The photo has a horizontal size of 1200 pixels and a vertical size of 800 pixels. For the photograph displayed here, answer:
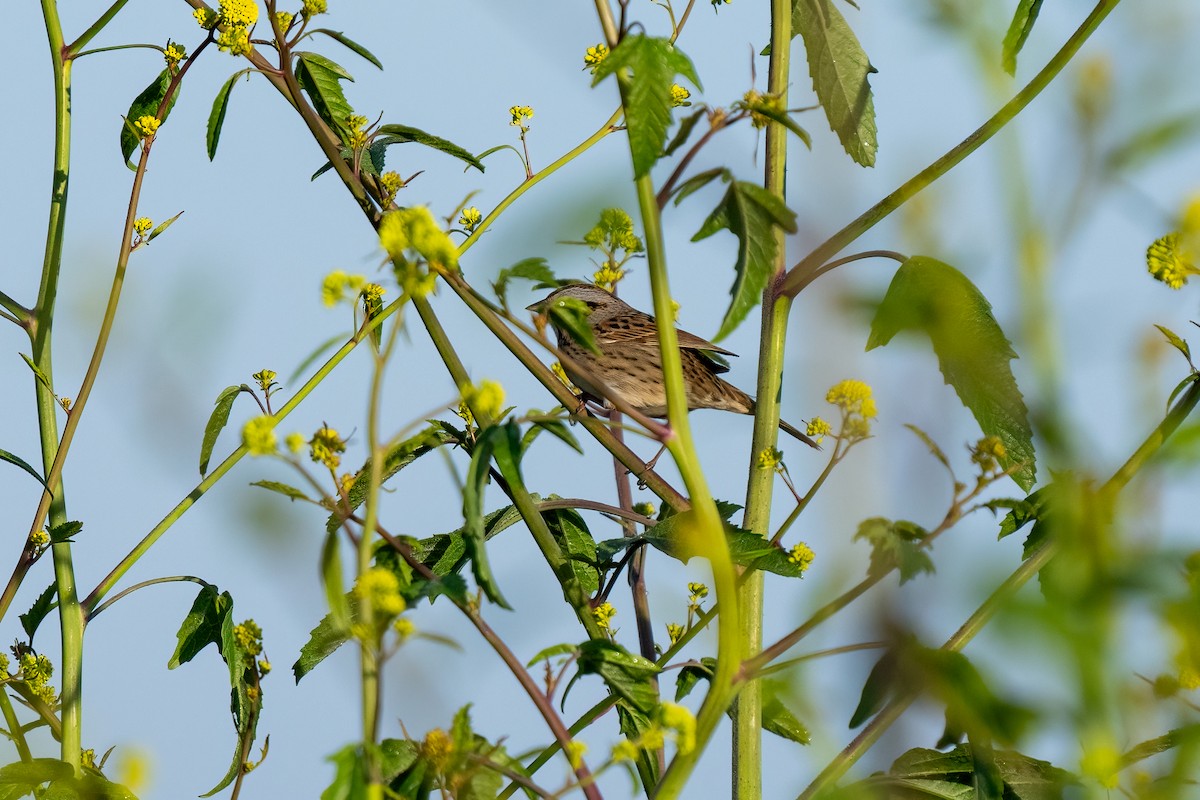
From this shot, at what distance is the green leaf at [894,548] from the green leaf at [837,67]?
100cm

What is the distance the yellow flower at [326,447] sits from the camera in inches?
51.1

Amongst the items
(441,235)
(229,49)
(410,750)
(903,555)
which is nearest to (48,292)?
(229,49)

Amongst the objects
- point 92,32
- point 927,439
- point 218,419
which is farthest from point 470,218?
point 927,439

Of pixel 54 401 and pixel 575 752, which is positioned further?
pixel 54 401

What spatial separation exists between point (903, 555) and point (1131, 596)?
0.43 m

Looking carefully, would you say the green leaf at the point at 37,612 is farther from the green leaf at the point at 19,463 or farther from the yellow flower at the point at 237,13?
the yellow flower at the point at 237,13

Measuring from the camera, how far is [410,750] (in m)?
1.60

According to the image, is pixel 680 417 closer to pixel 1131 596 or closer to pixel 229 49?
pixel 1131 596

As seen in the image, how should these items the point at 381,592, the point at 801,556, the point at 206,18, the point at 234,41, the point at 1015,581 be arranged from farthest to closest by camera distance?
1. the point at 206,18
2. the point at 234,41
3. the point at 801,556
4. the point at 1015,581
5. the point at 381,592

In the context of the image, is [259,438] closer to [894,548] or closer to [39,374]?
[894,548]

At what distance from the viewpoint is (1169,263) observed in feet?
4.60

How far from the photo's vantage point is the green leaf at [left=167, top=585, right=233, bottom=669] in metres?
2.29

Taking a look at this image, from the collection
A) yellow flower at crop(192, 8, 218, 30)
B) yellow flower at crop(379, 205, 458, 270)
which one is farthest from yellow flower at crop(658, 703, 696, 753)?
yellow flower at crop(192, 8, 218, 30)

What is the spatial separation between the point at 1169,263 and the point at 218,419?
58.7 inches
